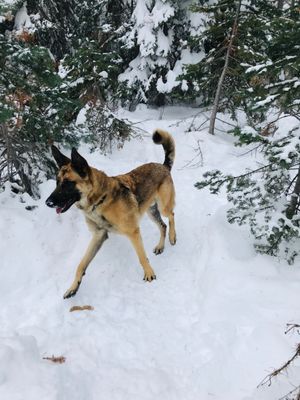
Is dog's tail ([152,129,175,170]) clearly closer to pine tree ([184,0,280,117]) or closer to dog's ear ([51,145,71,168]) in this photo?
dog's ear ([51,145,71,168])

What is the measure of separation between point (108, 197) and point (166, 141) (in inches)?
77.6

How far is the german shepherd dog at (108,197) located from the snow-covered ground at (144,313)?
485 mm

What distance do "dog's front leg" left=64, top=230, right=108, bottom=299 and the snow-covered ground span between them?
0.56 feet

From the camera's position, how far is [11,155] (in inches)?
271

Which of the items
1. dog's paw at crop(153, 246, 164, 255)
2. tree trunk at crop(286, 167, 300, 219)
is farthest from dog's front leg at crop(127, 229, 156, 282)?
tree trunk at crop(286, 167, 300, 219)

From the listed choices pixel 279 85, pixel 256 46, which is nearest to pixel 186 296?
pixel 279 85

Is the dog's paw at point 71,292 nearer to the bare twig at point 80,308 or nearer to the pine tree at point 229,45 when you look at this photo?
the bare twig at point 80,308

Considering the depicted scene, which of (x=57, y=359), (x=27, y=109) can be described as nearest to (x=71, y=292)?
(x=57, y=359)

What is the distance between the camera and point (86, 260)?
18.1 ft

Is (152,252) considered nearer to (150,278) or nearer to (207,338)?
(150,278)

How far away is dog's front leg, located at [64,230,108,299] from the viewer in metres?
5.36

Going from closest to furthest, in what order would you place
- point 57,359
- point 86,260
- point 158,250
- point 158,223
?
point 57,359 < point 86,260 < point 158,250 < point 158,223

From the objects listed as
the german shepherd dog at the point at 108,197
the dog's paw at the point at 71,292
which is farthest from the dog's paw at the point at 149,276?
the dog's paw at the point at 71,292

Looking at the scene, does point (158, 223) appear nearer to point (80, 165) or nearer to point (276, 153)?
point (80, 165)
